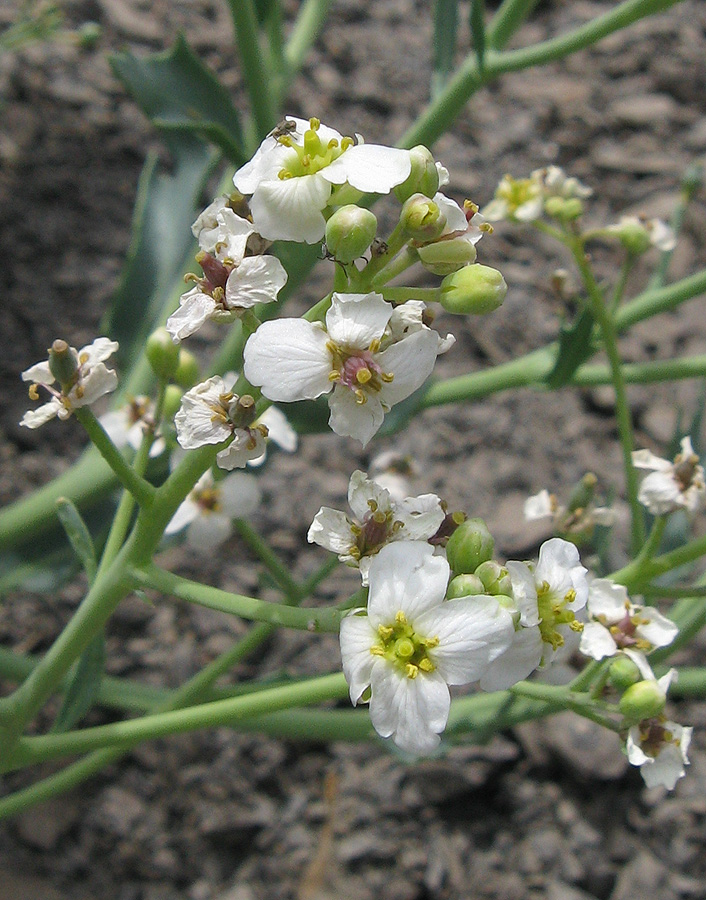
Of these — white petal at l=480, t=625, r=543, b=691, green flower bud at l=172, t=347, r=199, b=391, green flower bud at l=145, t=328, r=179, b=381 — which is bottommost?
white petal at l=480, t=625, r=543, b=691

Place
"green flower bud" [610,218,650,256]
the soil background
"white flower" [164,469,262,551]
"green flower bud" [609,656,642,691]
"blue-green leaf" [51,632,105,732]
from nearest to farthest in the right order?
"green flower bud" [609,656,642,691] < "blue-green leaf" [51,632,105,732] < "white flower" [164,469,262,551] < "green flower bud" [610,218,650,256] < the soil background

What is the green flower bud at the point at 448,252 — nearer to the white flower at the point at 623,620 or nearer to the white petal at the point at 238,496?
the white flower at the point at 623,620

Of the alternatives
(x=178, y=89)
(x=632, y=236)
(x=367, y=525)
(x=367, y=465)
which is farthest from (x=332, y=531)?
(x=367, y=465)

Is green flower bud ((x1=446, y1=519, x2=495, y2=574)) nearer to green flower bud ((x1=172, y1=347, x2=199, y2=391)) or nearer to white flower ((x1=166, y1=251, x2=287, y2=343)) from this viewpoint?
white flower ((x1=166, y1=251, x2=287, y2=343))

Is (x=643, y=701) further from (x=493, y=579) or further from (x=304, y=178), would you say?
(x=304, y=178)

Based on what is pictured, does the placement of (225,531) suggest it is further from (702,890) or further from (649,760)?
(702,890)

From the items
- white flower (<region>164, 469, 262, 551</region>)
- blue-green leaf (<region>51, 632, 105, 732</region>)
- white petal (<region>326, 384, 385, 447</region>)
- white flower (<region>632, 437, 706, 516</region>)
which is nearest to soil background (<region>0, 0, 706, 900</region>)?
white flower (<region>632, 437, 706, 516</region>)

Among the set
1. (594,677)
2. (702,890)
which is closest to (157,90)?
(594,677)
